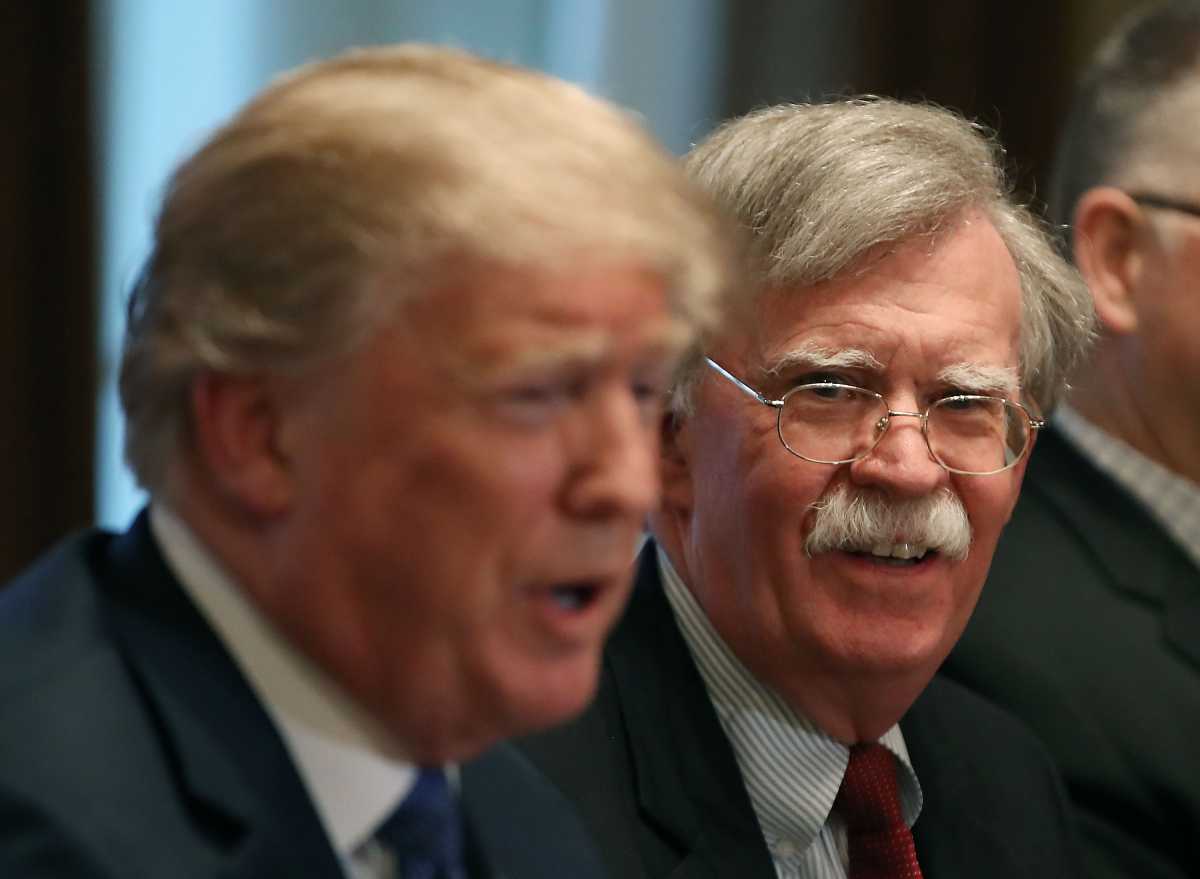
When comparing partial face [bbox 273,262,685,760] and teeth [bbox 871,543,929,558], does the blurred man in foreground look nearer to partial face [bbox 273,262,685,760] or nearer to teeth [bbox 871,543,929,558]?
partial face [bbox 273,262,685,760]

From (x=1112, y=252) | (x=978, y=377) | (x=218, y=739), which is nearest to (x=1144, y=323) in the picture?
(x=1112, y=252)

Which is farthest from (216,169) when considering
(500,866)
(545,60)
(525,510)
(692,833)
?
(545,60)

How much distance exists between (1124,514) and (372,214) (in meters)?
1.58

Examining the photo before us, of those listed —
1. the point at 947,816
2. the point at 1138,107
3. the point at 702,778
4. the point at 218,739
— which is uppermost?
the point at 1138,107

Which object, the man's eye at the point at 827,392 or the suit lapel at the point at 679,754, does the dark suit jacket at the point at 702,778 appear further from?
the man's eye at the point at 827,392

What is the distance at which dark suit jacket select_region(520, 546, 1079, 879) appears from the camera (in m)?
1.75

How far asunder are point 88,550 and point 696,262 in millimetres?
524

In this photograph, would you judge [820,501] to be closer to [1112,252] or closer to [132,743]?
[132,743]

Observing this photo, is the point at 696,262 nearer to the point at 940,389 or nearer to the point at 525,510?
the point at 525,510

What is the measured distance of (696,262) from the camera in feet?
4.06

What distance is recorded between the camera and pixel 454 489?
3.84 ft

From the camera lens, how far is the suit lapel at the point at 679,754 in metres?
1.76

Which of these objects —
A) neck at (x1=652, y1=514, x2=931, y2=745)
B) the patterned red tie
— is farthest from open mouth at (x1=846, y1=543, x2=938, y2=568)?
the patterned red tie

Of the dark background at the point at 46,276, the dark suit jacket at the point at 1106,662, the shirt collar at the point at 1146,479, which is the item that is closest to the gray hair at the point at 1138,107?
the dark background at the point at 46,276
